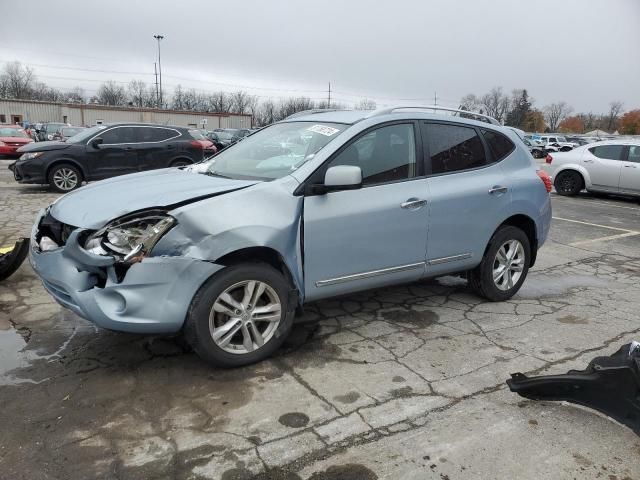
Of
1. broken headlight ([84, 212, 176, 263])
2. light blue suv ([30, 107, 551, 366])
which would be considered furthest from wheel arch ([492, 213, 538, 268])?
broken headlight ([84, 212, 176, 263])

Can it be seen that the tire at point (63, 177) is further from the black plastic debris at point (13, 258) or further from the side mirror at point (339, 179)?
the side mirror at point (339, 179)

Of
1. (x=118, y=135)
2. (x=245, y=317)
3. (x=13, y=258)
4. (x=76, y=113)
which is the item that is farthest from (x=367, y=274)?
(x=76, y=113)

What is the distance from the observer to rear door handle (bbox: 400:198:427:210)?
13.0 ft

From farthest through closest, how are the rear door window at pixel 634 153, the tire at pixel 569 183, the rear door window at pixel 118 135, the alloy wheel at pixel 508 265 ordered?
the tire at pixel 569 183 < the rear door window at pixel 634 153 < the rear door window at pixel 118 135 < the alloy wheel at pixel 508 265

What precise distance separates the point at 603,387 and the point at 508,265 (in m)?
2.19

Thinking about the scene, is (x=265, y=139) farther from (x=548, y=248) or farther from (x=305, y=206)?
(x=548, y=248)

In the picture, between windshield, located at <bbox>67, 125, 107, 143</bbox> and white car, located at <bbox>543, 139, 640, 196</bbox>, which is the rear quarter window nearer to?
windshield, located at <bbox>67, 125, 107, 143</bbox>

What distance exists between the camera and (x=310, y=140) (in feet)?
13.2

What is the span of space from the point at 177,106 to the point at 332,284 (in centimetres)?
9058

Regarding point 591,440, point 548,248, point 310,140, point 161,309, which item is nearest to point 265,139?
point 310,140

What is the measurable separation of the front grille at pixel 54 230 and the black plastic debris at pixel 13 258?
1.36 metres

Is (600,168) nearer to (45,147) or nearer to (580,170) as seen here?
(580,170)

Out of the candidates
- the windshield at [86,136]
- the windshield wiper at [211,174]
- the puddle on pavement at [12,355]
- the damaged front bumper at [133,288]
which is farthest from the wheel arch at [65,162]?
the damaged front bumper at [133,288]

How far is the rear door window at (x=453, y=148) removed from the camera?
4305 millimetres
